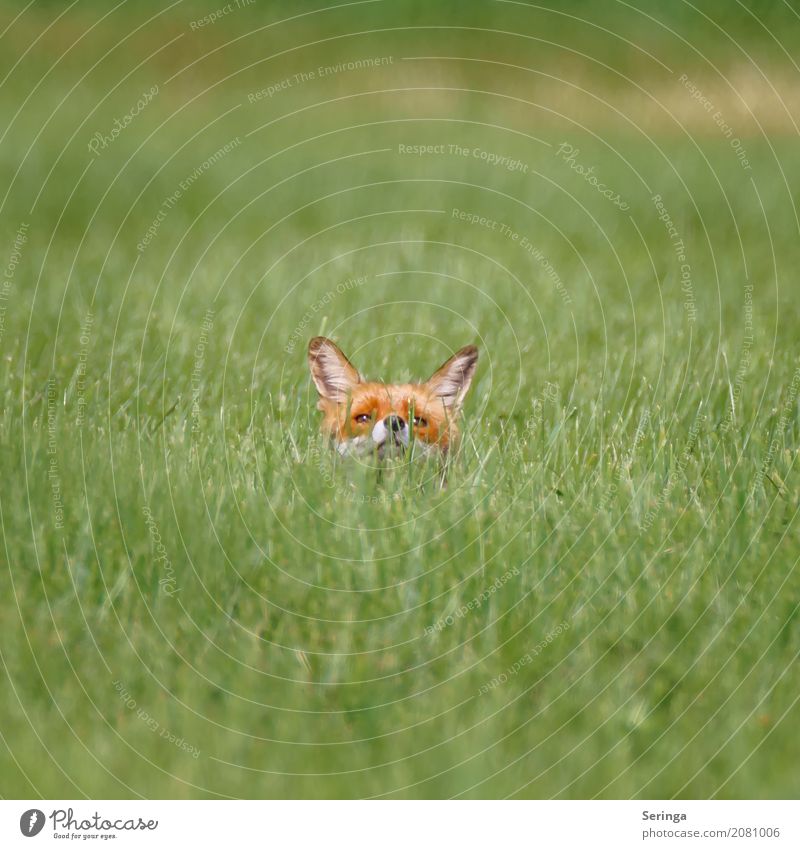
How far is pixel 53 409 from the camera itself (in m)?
5.03

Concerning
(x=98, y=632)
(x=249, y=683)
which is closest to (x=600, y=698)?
(x=249, y=683)

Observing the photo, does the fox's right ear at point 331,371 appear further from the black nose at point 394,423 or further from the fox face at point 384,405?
the black nose at point 394,423

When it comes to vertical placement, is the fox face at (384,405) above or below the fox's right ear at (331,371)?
below

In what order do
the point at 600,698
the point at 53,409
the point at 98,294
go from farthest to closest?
1. the point at 98,294
2. the point at 53,409
3. the point at 600,698

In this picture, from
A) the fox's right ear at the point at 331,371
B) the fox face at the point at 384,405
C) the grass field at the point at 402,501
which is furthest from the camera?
the fox's right ear at the point at 331,371

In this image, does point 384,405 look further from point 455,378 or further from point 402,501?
point 402,501

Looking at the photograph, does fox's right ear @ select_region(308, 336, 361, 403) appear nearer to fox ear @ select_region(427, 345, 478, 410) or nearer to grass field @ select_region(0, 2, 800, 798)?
grass field @ select_region(0, 2, 800, 798)

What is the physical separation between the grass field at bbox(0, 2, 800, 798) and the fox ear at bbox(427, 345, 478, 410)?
0.72 feet

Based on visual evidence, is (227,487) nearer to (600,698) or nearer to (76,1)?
(600,698)

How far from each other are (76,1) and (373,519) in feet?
44.6

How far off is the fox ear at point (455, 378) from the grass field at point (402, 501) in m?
0.22

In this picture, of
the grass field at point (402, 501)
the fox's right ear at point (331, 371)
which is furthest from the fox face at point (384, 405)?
the grass field at point (402, 501)

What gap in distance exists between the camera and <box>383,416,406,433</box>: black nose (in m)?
4.74

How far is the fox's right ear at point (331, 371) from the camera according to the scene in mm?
4953
